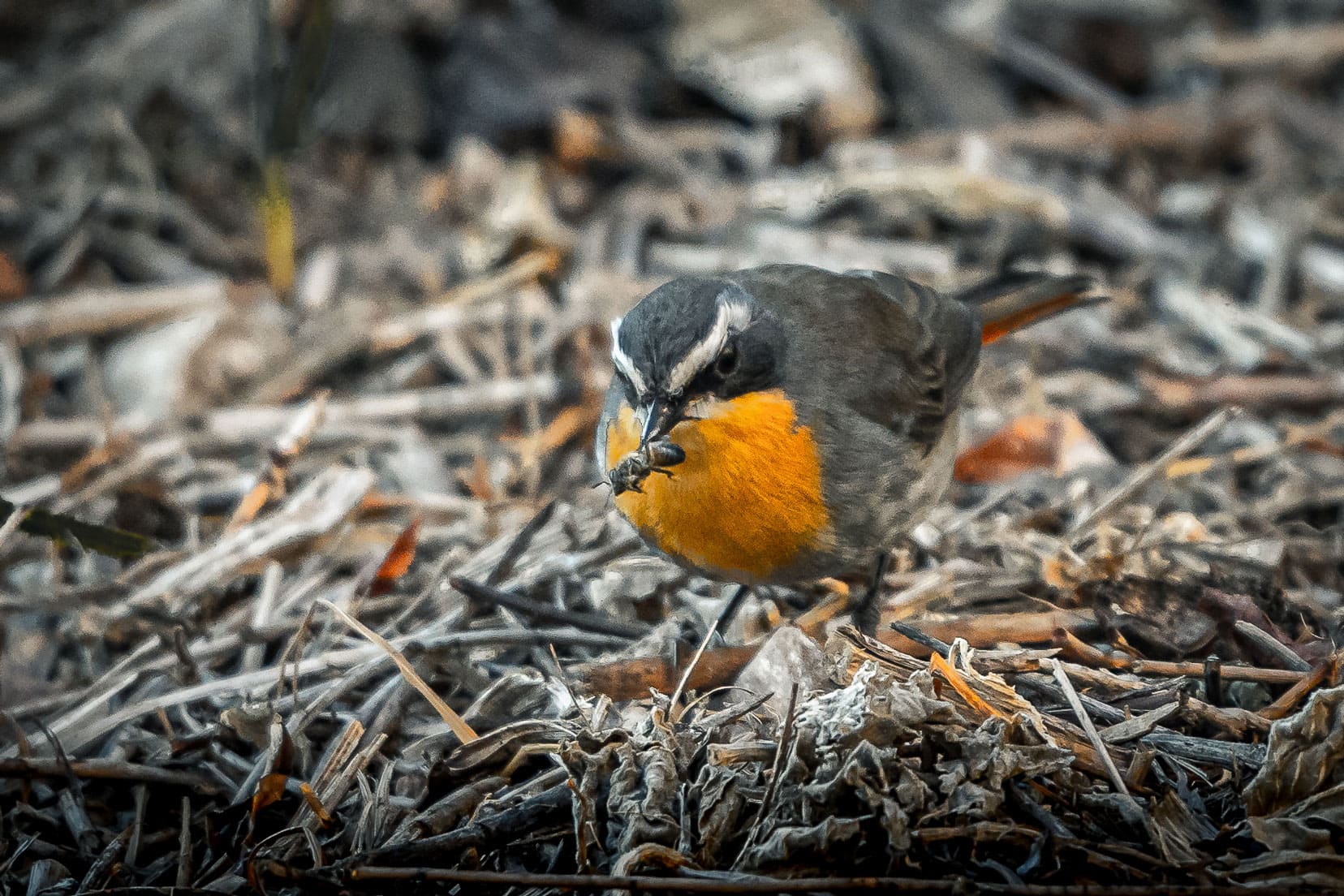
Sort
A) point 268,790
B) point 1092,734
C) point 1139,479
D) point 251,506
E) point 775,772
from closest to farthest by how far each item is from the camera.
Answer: point 775,772 → point 1092,734 → point 268,790 → point 1139,479 → point 251,506

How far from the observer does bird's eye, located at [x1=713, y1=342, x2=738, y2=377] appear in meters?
3.60

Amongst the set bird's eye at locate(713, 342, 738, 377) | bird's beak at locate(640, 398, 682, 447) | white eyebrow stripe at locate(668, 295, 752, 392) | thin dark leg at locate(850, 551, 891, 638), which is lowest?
thin dark leg at locate(850, 551, 891, 638)

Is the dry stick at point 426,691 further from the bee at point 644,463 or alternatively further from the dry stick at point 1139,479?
the dry stick at point 1139,479

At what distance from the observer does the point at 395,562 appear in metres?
4.39

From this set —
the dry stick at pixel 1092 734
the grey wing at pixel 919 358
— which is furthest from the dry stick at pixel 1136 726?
the grey wing at pixel 919 358

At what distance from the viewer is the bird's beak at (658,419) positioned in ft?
11.3

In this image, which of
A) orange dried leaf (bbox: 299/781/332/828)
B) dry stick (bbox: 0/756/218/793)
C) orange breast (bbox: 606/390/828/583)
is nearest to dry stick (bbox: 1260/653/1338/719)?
orange breast (bbox: 606/390/828/583)

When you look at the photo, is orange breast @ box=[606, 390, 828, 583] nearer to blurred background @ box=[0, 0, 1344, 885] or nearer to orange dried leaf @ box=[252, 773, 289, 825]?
blurred background @ box=[0, 0, 1344, 885]

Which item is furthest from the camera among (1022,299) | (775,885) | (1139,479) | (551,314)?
(551,314)

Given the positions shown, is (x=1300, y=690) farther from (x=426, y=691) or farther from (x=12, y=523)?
(x=12, y=523)

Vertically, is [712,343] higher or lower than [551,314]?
higher

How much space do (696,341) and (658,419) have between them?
0.24 meters

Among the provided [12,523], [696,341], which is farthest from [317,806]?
[696,341]

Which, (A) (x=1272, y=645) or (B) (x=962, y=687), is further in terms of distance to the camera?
(A) (x=1272, y=645)
